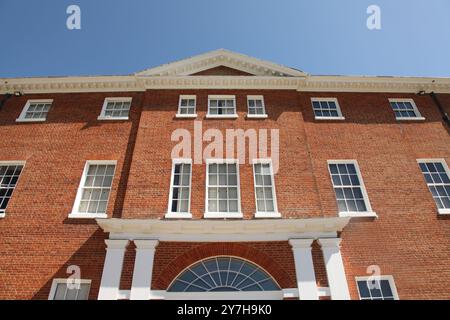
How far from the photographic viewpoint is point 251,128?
13086mm

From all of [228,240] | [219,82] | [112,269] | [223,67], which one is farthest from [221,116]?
[112,269]

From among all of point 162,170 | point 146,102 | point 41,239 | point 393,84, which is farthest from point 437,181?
point 41,239

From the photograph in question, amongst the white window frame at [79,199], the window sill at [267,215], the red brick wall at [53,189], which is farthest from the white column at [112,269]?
the window sill at [267,215]

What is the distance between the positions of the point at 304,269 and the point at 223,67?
10.8m

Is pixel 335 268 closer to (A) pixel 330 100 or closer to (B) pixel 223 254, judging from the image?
(B) pixel 223 254

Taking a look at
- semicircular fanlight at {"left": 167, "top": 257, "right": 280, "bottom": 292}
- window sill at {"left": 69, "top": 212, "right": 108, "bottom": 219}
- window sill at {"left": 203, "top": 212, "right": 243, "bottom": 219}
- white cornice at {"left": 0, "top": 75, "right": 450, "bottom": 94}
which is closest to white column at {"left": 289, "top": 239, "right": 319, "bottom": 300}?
semicircular fanlight at {"left": 167, "top": 257, "right": 280, "bottom": 292}

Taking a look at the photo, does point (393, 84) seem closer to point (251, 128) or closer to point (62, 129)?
point (251, 128)

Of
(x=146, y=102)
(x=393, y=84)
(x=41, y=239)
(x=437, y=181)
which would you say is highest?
(x=393, y=84)

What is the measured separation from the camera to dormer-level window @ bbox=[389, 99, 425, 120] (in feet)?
46.6

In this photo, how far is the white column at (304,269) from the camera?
8.87 m

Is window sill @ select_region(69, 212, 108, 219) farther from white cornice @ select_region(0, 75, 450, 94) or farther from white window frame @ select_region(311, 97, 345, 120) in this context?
white window frame @ select_region(311, 97, 345, 120)

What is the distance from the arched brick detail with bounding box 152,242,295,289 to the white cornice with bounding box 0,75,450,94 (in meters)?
8.25

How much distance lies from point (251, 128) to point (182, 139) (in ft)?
10.1

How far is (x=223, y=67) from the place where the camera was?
1570cm
